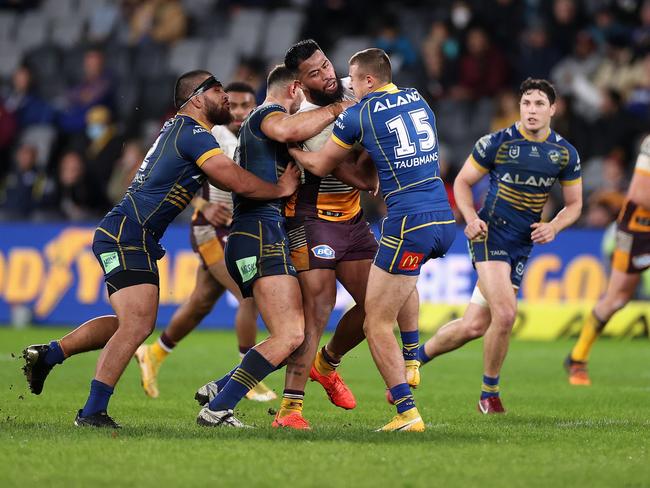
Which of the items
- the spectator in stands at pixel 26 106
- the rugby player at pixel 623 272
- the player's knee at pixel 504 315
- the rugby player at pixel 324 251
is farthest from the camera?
the spectator in stands at pixel 26 106

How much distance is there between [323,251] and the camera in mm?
9047

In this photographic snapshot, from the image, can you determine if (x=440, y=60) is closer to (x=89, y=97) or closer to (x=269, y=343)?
(x=89, y=97)

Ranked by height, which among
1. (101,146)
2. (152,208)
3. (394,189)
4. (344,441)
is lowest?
(344,441)

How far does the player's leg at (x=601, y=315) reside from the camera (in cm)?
1262

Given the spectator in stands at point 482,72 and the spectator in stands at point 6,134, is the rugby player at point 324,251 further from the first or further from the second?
the spectator in stands at point 6,134

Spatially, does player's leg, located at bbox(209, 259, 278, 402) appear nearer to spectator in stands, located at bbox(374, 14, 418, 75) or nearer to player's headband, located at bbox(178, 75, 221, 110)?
player's headband, located at bbox(178, 75, 221, 110)

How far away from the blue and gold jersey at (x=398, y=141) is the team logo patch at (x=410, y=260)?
0.29 m

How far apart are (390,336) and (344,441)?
85 centimetres

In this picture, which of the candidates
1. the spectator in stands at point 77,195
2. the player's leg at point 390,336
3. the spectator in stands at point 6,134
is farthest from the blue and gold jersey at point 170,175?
the spectator in stands at point 6,134

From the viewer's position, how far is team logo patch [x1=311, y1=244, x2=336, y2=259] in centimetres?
903

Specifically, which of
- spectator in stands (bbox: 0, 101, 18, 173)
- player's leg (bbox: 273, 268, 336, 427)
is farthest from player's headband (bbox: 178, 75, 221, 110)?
spectator in stands (bbox: 0, 101, 18, 173)

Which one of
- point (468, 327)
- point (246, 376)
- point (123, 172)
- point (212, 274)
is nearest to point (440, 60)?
point (123, 172)

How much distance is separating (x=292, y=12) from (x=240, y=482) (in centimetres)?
1808

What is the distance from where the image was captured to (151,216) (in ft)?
28.2
